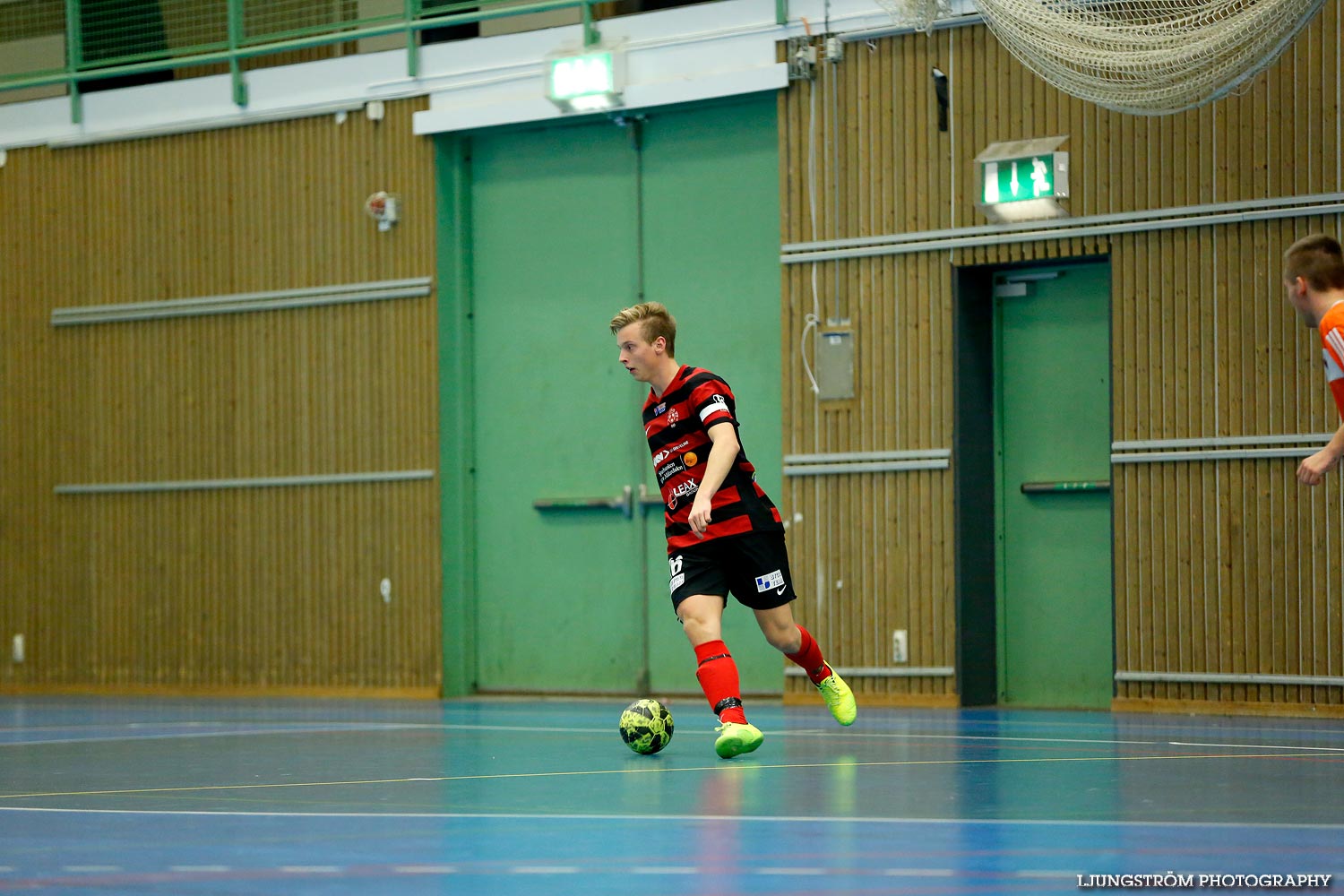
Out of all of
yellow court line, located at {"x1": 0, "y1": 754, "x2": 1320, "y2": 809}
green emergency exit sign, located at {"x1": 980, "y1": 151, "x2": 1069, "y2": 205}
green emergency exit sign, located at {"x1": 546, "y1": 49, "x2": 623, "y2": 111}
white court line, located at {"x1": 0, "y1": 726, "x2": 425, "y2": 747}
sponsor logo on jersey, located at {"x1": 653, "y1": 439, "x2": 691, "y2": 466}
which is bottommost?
white court line, located at {"x1": 0, "y1": 726, "x2": 425, "y2": 747}

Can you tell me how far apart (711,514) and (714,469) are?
0.26m

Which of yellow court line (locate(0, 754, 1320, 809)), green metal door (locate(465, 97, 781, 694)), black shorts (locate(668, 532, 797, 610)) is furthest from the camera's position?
green metal door (locate(465, 97, 781, 694))

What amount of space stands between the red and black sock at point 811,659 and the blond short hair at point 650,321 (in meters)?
1.48

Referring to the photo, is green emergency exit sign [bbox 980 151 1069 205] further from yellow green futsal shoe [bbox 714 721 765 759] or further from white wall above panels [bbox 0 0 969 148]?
yellow green futsal shoe [bbox 714 721 765 759]

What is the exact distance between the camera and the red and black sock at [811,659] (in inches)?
297

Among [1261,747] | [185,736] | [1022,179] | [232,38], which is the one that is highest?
[232,38]

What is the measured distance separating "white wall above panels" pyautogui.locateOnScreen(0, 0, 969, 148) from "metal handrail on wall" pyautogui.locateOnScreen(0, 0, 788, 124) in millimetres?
162

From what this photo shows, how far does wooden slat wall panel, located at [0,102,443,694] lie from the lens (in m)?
12.9

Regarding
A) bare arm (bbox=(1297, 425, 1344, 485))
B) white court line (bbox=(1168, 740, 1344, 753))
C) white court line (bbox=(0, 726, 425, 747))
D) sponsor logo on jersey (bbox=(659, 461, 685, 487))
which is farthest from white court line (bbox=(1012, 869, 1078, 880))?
white court line (bbox=(0, 726, 425, 747))

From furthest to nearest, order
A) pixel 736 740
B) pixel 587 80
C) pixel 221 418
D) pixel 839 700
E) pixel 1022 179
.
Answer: pixel 221 418, pixel 587 80, pixel 1022 179, pixel 839 700, pixel 736 740

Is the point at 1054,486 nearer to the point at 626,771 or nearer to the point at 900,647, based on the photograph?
the point at 900,647

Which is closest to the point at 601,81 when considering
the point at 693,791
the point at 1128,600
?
the point at 1128,600

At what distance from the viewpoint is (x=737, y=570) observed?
7.21 m

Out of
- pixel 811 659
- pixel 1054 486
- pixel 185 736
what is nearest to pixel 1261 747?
pixel 811 659
